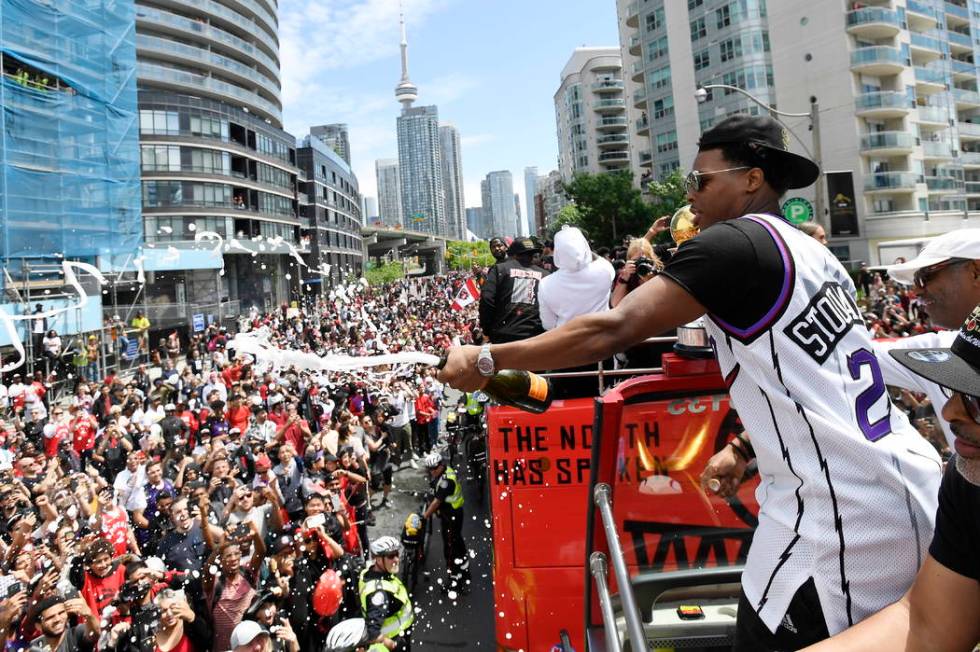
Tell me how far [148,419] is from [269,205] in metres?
54.4

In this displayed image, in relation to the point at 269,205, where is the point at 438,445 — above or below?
below

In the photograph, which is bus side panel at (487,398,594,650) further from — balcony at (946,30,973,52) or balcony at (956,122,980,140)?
balcony at (946,30,973,52)

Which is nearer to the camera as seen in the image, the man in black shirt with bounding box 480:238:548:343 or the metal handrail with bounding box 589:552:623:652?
the metal handrail with bounding box 589:552:623:652

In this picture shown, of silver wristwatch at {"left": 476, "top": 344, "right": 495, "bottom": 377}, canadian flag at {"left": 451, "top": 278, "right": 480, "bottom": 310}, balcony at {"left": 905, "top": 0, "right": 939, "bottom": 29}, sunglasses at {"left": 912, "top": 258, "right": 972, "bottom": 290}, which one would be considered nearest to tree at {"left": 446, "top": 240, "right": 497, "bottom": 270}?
balcony at {"left": 905, "top": 0, "right": 939, "bottom": 29}

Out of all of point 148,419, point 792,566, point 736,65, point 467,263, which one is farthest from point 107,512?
point 467,263

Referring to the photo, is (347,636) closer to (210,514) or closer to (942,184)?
(210,514)

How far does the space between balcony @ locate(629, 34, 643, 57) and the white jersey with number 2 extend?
6311 cm

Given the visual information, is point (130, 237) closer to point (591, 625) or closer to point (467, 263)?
point (591, 625)

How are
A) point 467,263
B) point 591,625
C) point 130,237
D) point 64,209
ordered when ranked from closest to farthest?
point 591,625, point 64,209, point 130,237, point 467,263

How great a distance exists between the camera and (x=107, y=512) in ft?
24.9

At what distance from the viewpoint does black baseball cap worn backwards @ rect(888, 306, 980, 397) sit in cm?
120

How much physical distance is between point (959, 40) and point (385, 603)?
62721 millimetres

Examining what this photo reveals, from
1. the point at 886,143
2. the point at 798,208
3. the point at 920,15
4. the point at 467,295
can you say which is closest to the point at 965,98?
the point at 920,15

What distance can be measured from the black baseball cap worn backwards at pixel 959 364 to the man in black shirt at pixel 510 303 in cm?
372
